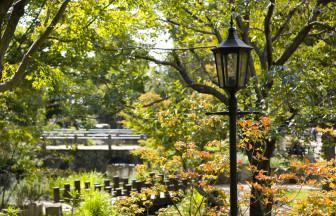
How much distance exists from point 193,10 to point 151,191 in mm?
3807

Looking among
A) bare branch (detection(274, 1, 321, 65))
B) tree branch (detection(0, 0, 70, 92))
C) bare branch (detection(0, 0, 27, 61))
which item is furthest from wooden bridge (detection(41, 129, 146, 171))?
bare branch (detection(0, 0, 27, 61))

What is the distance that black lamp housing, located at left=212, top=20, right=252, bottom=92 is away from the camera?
5.04 m

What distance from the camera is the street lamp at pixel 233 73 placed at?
502 cm

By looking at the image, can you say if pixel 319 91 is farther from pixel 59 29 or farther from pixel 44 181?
pixel 44 181

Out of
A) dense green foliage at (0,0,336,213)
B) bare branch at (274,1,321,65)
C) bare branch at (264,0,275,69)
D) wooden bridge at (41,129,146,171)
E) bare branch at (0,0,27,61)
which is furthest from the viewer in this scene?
wooden bridge at (41,129,146,171)

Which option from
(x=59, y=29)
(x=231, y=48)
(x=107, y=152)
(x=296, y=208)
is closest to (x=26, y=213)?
(x=59, y=29)

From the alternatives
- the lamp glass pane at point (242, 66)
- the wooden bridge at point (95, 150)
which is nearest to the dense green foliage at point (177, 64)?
the lamp glass pane at point (242, 66)

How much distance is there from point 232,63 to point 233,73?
10cm

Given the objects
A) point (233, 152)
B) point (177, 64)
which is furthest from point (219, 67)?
point (177, 64)

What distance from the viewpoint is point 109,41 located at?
459 inches

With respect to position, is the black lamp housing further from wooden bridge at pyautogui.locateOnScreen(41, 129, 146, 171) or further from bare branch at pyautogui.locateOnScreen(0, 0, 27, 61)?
wooden bridge at pyautogui.locateOnScreen(41, 129, 146, 171)

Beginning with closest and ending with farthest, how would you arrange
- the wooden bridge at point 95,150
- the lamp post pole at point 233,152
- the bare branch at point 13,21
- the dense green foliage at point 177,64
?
the lamp post pole at point 233,152, the bare branch at point 13,21, the dense green foliage at point 177,64, the wooden bridge at point 95,150

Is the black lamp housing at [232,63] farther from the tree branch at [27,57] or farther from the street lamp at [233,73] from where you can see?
the tree branch at [27,57]

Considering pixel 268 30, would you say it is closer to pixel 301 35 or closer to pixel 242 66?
pixel 301 35
